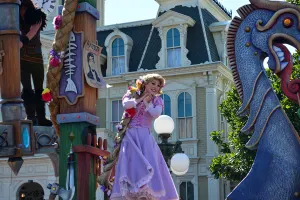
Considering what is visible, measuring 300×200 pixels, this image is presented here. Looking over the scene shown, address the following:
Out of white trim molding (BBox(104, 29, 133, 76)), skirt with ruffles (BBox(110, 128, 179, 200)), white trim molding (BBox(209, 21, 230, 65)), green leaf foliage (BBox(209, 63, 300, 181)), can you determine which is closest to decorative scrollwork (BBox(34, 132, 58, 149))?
skirt with ruffles (BBox(110, 128, 179, 200))

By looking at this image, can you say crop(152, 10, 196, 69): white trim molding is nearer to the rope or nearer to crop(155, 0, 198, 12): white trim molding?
crop(155, 0, 198, 12): white trim molding

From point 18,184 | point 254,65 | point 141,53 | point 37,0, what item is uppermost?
point 141,53

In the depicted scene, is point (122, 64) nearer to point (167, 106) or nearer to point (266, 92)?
point (167, 106)

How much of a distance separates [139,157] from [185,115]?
71.3ft

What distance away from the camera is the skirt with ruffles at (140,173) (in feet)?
24.0

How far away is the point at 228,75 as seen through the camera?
29656 mm

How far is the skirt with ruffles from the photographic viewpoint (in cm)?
730

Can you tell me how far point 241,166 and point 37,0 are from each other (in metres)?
13.6

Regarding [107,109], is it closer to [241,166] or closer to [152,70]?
[152,70]

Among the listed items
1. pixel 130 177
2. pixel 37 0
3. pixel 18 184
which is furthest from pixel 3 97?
pixel 18 184

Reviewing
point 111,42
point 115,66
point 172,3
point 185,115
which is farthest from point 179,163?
point 111,42

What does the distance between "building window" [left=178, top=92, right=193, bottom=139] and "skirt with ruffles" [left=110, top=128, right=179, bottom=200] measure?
21.3 metres

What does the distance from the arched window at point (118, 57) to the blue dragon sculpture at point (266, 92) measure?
24.1 metres

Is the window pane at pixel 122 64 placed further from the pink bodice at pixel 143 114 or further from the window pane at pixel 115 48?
the pink bodice at pixel 143 114
